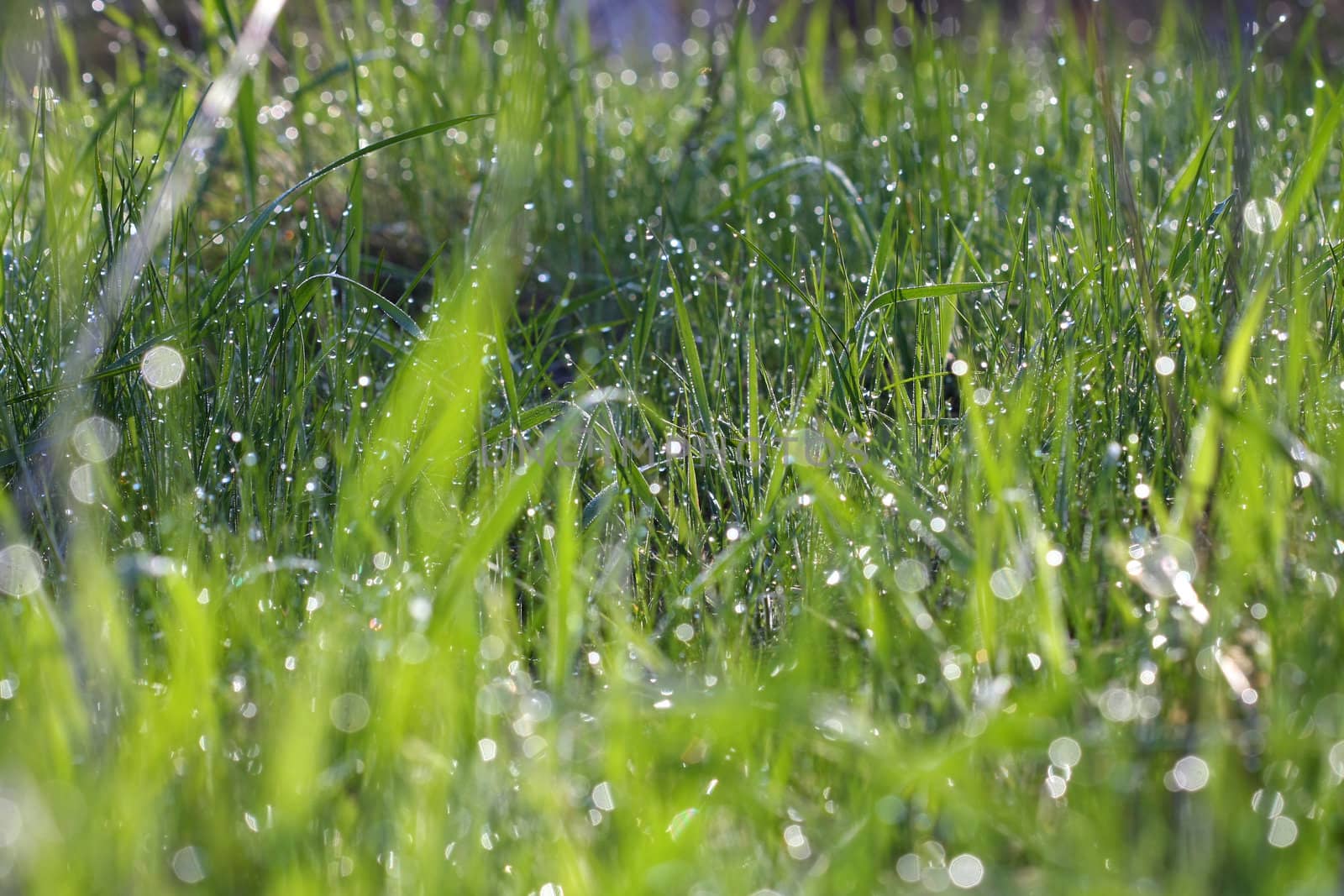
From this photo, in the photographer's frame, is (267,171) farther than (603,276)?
Yes

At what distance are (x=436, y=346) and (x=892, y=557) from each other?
1.65ft

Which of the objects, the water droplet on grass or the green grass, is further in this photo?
the water droplet on grass

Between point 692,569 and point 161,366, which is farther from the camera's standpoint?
point 161,366

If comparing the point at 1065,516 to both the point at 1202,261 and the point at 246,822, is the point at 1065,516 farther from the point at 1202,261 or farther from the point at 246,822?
the point at 246,822

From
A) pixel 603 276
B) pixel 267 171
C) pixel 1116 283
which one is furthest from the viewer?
pixel 267 171

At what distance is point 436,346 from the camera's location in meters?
1.14

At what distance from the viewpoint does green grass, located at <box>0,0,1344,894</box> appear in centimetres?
69

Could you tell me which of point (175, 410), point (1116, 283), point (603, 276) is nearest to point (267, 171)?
point (603, 276)

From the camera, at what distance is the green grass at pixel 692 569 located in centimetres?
69

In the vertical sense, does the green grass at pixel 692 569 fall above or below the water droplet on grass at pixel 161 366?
below

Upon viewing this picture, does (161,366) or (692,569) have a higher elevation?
(161,366)

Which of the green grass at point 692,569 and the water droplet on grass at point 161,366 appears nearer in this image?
the green grass at point 692,569

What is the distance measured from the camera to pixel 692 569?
1.09 metres

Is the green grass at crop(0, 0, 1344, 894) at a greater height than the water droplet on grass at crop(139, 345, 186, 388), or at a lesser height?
lesser
